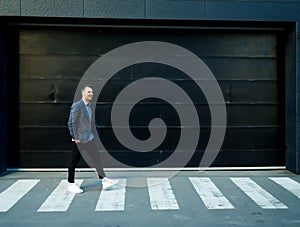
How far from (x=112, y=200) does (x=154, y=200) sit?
744mm

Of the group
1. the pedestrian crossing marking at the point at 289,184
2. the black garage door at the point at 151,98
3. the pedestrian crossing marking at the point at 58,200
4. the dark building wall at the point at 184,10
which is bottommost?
the pedestrian crossing marking at the point at 58,200

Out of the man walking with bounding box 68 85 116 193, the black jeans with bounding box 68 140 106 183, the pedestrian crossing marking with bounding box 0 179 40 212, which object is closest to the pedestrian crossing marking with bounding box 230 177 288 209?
the black jeans with bounding box 68 140 106 183

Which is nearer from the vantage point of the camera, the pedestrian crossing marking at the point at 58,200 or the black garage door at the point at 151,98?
the pedestrian crossing marking at the point at 58,200

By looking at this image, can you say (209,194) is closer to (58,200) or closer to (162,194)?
(162,194)

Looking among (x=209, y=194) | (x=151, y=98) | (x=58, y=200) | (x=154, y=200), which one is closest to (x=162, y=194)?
(x=154, y=200)

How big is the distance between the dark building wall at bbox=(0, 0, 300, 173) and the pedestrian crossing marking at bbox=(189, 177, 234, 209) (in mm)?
2415

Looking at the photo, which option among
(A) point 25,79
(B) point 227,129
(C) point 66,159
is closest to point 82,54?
(A) point 25,79

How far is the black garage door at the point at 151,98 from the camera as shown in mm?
7879

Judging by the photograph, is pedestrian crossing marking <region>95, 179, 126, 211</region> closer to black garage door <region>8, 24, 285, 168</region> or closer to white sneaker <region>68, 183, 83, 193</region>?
white sneaker <region>68, 183, 83, 193</region>

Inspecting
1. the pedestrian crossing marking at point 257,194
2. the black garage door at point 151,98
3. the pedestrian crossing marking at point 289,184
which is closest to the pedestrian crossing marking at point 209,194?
the pedestrian crossing marking at point 257,194

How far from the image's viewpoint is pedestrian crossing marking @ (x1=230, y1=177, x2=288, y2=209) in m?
5.43

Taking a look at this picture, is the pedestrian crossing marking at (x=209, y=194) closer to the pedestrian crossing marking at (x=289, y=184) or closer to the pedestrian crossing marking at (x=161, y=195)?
the pedestrian crossing marking at (x=161, y=195)

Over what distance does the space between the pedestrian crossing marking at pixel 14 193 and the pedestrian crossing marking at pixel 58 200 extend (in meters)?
0.56

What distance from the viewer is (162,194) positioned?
19.9ft
